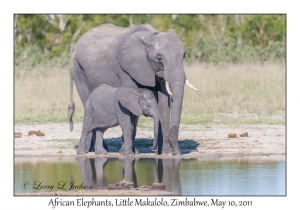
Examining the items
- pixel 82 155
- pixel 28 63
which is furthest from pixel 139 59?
pixel 28 63

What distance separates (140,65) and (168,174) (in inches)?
75.2

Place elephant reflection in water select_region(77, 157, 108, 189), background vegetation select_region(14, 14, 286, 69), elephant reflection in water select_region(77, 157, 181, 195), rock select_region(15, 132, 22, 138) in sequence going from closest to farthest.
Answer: elephant reflection in water select_region(77, 157, 181, 195), elephant reflection in water select_region(77, 157, 108, 189), rock select_region(15, 132, 22, 138), background vegetation select_region(14, 14, 286, 69)

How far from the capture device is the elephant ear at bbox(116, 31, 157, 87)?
506 inches

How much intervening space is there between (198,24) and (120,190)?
24809 mm

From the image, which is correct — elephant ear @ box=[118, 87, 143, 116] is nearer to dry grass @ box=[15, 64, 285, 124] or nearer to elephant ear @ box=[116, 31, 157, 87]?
elephant ear @ box=[116, 31, 157, 87]

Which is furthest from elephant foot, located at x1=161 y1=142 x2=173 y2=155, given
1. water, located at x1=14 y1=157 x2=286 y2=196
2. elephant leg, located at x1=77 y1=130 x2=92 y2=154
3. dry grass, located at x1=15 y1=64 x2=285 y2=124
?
dry grass, located at x1=15 y1=64 x2=285 y2=124

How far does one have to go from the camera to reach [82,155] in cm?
1333

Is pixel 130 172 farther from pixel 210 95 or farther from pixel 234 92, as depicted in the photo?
pixel 234 92

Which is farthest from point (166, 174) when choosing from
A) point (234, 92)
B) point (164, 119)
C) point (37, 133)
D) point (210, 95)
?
point (234, 92)

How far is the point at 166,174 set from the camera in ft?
38.3

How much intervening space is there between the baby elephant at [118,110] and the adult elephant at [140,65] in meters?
0.20

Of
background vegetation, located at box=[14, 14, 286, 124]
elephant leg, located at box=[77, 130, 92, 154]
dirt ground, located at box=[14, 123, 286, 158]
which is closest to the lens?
elephant leg, located at box=[77, 130, 92, 154]

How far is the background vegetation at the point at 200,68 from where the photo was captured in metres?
17.7

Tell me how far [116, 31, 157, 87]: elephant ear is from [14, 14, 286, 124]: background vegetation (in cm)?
353
